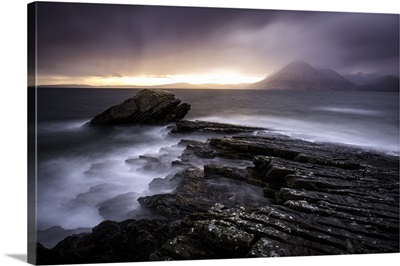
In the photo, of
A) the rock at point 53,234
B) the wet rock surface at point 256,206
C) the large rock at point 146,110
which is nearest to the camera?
the rock at point 53,234

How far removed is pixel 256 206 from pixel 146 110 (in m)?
2.31

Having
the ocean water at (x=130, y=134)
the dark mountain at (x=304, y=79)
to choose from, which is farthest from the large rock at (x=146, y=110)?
the dark mountain at (x=304, y=79)

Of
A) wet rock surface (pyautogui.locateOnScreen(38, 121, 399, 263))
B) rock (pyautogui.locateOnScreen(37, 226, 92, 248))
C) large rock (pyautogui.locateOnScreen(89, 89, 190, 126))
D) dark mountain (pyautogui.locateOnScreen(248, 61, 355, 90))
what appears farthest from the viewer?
dark mountain (pyautogui.locateOnScreen(248, 61, 355, 90))

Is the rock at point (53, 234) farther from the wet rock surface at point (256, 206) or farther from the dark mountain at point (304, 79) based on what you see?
the dark mountain at point (304, 79)

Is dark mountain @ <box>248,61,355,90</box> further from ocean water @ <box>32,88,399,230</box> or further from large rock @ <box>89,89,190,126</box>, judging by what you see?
large rock @ <box>89,89,190,126</box>

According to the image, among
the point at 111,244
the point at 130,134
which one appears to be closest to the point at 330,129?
the point at 130,134

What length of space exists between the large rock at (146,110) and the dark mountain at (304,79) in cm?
132

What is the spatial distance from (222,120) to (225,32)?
143 cm

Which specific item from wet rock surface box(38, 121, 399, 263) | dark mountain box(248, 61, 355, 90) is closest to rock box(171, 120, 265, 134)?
wet rock surface box(38, 121, 399, 263)

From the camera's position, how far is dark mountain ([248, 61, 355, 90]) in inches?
285

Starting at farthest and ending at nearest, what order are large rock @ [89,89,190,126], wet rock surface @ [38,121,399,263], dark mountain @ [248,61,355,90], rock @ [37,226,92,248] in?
1. dark mountain @ [248,61,355,90]
2. large rock @ [89,89,190,126]
3. wet rock surface @ [38,121,399,263]
4. rock @ [37,226,92,248]

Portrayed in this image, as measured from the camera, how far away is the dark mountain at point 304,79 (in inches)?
285

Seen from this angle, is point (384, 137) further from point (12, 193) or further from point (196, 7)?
point (12, 193)

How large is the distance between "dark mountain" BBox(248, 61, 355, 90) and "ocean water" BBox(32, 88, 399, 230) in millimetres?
125
